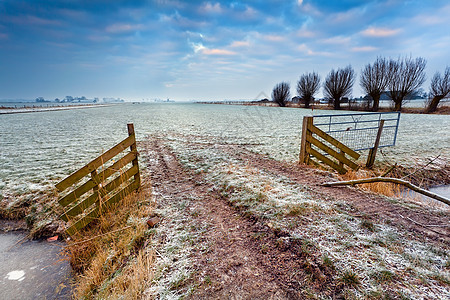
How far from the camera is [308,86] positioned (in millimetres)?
46031

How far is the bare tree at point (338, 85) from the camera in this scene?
3769cm

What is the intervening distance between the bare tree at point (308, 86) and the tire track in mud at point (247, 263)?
4604 centimetres

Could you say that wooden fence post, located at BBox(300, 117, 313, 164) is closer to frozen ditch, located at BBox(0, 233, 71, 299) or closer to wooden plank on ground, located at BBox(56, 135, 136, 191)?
wooden plank on ground, located at BBox(56, 135, 136, 191)

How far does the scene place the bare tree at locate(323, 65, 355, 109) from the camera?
1484 inches

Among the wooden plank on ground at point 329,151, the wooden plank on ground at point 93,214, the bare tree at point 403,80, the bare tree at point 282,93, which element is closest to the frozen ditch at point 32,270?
the wooden plank on ground at point 93,214

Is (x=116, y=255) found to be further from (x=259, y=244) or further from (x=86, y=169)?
(x=259, y=244)

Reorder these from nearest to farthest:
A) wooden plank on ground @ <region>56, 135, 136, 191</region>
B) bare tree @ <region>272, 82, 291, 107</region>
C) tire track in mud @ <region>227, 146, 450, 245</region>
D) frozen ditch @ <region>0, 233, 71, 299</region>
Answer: frozen ditch @ <region>0, 233, 71, 299</region>, tire track in mud @ <region>227, 146, 450, 245</region>, wooden plank on ground @ <region>56, 135, 136, 191</region>, bare tree @ <region>272, 82, 291, 107</region>

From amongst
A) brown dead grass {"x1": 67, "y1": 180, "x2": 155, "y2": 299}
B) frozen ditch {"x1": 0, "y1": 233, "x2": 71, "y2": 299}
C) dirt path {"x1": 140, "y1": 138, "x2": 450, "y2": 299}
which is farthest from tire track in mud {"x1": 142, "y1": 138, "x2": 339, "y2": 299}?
frozen ditch {"x1": 0, "y1": 233, "x2": 71, "y2": 299}

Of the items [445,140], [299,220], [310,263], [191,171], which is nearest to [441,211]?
[299,220]

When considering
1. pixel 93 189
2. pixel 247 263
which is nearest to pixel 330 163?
pixel 247 263

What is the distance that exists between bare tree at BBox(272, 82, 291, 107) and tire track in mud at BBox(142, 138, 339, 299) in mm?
55903

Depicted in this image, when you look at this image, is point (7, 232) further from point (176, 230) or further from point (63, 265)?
point (176, 230)

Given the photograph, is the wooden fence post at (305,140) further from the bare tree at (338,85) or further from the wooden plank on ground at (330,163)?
the bare tree at (338,85)

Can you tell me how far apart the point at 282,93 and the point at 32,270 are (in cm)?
5810
